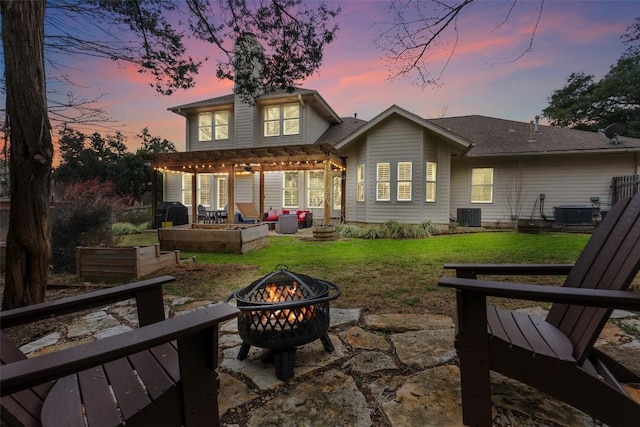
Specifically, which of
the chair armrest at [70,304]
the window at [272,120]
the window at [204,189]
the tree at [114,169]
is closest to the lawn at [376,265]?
the chair armrest at [70,304]

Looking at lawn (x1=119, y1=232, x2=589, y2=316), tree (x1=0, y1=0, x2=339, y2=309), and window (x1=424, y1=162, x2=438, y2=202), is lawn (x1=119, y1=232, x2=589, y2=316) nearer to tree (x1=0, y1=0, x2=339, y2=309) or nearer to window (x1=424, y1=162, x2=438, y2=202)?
tree (x1=0, y1=0, x2=339, y2=309)

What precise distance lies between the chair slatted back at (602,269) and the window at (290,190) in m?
12.3

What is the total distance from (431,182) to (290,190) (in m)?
6.23

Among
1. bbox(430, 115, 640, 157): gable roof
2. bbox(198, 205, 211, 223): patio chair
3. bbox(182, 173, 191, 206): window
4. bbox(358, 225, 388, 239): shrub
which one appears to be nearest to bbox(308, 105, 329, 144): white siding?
bbox(198, 205, 211, 223): patio chair

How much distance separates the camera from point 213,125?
560 inches

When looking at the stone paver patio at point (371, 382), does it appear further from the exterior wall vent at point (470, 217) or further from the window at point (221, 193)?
the window at point (221, 193)

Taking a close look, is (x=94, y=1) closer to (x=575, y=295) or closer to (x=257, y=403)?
(x=257, y=403)

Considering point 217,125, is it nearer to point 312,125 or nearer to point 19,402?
point 312,125

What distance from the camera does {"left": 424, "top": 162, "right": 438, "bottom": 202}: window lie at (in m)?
10.7

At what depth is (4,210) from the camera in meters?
5.26

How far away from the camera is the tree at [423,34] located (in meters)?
3.95

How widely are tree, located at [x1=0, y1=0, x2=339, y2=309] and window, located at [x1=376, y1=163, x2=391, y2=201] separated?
6.39 m

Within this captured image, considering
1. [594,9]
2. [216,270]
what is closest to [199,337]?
[216,270]

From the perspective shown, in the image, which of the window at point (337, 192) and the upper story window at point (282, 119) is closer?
the upper story window at point (282, 119)
